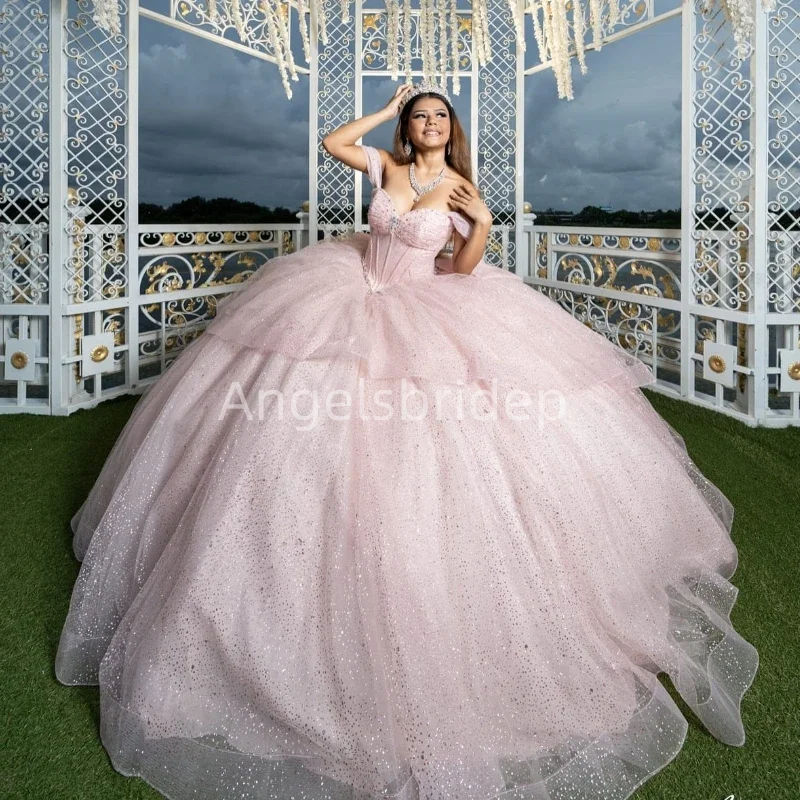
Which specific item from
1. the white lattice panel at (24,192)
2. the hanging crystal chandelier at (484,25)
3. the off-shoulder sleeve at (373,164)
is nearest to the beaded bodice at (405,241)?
the off-shoulder sleeve at (373,164)

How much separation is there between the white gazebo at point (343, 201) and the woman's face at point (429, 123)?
1.02 meters

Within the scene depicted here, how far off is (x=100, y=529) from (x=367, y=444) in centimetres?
74

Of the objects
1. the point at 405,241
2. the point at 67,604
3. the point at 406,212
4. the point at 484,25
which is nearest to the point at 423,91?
the point at 406,212

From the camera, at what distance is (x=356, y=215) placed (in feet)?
15.3

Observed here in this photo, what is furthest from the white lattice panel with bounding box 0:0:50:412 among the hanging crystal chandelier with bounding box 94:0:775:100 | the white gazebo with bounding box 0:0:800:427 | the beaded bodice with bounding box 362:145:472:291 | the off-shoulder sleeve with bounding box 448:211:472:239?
the off-shoulder sleeve with bounding box 448:211:472:239

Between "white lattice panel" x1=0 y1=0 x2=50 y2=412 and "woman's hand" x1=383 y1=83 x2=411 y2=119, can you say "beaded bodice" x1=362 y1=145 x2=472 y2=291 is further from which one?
"white lattice panel" x1=0 y1=0 x2=50 y2=412

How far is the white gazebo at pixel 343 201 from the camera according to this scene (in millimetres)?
3389

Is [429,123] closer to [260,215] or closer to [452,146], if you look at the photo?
[452,146]

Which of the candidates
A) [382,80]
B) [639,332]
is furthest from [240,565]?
[382,80]

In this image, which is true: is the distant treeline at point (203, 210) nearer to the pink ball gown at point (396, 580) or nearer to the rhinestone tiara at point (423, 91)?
the rhinestone tiara at point (423, 91)

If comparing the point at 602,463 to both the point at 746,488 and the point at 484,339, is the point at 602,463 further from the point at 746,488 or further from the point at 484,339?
the point at 746,488

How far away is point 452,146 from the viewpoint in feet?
7.44

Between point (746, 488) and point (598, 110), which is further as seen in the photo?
point (598, 110)

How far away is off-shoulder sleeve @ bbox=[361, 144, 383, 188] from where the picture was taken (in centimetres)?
226
